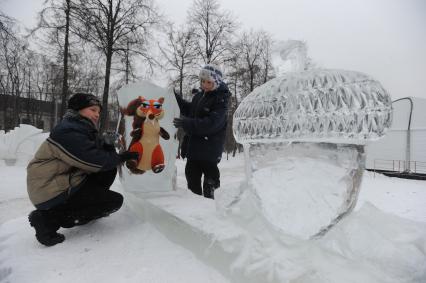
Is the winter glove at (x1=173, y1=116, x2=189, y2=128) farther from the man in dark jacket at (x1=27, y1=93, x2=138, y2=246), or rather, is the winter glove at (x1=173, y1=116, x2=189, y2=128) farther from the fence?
the fence

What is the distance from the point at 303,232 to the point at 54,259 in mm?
1388

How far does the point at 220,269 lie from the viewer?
4.66 ft

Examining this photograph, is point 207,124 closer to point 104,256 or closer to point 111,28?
point 104,256

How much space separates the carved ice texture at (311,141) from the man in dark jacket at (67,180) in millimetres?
1073

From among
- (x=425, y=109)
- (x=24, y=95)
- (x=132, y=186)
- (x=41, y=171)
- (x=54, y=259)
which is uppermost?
(x=24, y=95)

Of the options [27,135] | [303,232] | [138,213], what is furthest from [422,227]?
[27,135]

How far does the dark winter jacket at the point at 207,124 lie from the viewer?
2504mm

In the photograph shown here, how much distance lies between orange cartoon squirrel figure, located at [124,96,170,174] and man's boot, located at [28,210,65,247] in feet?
2.63

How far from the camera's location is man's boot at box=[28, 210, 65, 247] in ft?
5.97

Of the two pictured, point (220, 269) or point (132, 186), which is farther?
point (132, 186)

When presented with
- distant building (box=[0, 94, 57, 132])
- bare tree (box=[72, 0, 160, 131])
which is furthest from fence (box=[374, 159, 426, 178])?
distant building (box=[0, 94, 57, 132])

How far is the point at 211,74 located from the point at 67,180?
142 centimetres

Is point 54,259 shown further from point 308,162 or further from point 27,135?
point 27,135

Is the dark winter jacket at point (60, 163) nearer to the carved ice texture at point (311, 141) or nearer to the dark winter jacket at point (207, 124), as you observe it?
the dark winter jacket at point (207, 124)
